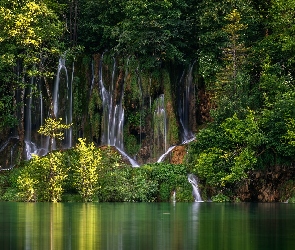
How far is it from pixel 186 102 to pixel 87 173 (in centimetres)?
1190

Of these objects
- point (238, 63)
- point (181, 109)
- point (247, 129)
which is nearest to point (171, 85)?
point (181, 109)

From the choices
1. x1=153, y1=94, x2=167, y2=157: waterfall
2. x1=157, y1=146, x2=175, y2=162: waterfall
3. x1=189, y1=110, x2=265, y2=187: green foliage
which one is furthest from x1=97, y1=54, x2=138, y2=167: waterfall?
x1=189, y1=110, x2=265, y2=187: green foliage

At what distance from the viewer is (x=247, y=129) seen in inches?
2030

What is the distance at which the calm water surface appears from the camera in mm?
25844

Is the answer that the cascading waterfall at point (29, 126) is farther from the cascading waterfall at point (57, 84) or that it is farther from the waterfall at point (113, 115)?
the waterfall at point (113, 115)

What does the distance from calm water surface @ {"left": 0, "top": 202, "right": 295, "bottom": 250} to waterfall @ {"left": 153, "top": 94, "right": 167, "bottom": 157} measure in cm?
1242

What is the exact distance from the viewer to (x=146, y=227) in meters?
31.5

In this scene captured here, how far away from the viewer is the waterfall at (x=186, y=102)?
2327 inches

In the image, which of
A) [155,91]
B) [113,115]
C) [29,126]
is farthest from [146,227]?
[29,126]

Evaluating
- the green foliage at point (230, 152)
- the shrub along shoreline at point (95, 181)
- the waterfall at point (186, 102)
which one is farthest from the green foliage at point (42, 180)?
the waterfall at point (186, 102)

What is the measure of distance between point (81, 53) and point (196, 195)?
50.6 feet

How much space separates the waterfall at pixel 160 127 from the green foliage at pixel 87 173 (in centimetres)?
698

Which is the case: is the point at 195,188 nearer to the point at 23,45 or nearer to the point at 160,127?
the point at 160,127

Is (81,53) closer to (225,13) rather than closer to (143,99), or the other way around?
(143,99)
